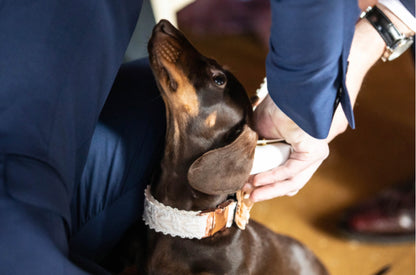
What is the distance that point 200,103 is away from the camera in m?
1.21

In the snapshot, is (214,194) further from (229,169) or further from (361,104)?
(361,104)

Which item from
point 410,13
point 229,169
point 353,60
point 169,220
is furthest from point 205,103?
point 410,13

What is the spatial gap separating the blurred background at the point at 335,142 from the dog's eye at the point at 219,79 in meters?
0.46

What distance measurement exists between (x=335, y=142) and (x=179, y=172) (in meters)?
1.45

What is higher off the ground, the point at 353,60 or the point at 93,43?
the point at 93,43

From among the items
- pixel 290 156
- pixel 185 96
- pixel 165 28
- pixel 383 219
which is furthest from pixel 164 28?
pixel 383 219

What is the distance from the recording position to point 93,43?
894 millimetres

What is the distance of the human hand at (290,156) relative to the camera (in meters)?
1.19

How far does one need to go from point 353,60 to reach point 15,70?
2.93 ft

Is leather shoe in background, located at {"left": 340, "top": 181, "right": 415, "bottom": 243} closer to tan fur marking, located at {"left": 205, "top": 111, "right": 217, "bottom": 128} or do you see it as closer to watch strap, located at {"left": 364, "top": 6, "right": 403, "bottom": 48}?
watch strap, located at {"left": 364, "top": 6, "right": 403, "bottom": 48}

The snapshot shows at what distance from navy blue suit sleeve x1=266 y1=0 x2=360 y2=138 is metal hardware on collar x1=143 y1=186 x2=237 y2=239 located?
0.37 meters

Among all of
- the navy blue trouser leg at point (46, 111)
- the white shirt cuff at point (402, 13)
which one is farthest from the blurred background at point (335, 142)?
the navy blue trouser leg at point (46, 111)

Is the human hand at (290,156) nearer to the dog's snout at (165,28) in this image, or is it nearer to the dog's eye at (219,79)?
the dog's eye at (219,79)

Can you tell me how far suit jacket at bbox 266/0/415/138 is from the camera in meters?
0.77
